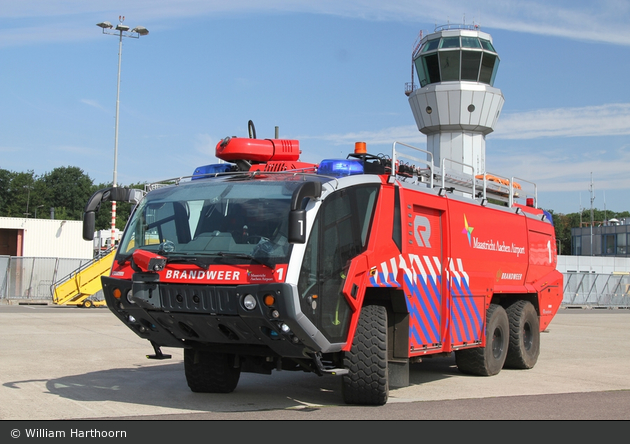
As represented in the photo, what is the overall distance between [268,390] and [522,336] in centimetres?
499

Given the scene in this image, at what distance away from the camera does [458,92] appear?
41.9 metres

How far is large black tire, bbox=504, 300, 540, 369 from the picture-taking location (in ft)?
40.7

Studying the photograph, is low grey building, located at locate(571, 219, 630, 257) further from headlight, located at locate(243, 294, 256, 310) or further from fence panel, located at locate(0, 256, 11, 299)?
headlight, located at locate(243, 294, 256, 310)

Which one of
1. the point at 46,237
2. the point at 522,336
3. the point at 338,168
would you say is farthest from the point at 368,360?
the point at 46,237

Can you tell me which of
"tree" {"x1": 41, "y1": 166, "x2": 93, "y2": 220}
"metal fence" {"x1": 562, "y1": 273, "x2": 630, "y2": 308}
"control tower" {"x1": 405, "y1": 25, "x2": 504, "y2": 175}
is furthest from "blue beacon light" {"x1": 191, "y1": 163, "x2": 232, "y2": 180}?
"tree" {"x1": 41, "y1": 166, "x2": 93, "y2": 220}

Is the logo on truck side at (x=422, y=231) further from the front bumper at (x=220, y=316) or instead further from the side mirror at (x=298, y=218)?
the side mirror at (x=298, y=218)

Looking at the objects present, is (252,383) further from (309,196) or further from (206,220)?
(309,196)

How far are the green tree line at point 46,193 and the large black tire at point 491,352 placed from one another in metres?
80.6

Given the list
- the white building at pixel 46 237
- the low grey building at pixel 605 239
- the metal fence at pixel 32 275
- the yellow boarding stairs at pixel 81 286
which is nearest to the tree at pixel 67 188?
the white building at pixel 46 237

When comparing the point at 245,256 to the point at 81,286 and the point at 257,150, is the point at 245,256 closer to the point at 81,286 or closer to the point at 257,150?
the point at 257,150

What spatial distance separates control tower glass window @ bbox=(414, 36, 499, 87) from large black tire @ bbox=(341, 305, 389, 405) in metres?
36.3

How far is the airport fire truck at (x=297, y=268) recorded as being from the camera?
7352 millimetres

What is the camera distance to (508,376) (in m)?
11.8

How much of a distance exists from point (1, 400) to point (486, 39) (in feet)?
129
